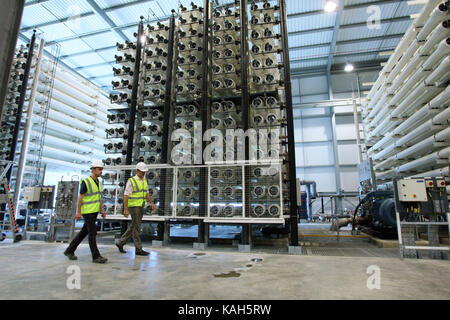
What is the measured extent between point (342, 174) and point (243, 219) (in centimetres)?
1591

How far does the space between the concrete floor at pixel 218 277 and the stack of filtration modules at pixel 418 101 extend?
4.20 metres

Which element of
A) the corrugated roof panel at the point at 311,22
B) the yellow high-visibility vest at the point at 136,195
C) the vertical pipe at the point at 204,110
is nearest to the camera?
the yellow high-visibility vest at the point at 136,195

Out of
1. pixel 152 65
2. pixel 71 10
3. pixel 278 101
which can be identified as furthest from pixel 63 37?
pixel 278 101

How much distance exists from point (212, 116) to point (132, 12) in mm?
10094

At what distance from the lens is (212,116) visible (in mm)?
8008

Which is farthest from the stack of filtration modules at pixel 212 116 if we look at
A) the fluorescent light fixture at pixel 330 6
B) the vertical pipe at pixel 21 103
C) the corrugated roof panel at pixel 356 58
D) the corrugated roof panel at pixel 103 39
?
the corrugated roof panel at pixel 356 58

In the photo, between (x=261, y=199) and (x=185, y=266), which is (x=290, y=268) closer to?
(x=185, y=266)

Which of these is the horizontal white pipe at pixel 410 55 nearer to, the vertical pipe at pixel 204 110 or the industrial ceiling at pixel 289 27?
the industrial ceiling at pixel 289 27

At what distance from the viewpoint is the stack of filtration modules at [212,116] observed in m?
6.55

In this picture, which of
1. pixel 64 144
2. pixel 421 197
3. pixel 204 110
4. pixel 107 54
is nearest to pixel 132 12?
pixel 107 54

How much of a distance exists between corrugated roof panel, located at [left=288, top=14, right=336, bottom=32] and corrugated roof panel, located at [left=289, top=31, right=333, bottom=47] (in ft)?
2.14

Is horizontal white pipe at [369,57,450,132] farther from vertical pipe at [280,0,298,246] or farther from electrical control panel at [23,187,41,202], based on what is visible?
electrical control panel at [23,187,41,202]

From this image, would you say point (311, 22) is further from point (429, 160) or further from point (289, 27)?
point (429, 160)

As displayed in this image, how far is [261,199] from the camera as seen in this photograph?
6570mm
